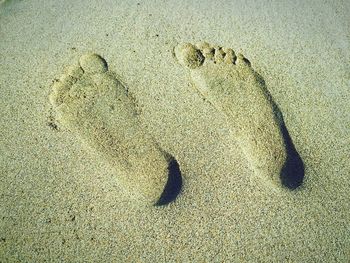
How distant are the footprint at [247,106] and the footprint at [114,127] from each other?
0.38 metres

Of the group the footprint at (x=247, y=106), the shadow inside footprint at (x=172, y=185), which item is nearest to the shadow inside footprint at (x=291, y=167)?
the footprint at (x=247, y=106)

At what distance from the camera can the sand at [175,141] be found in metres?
1.48

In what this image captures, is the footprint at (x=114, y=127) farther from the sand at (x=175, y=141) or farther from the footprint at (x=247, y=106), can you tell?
the footprint at (x=247, y=106)

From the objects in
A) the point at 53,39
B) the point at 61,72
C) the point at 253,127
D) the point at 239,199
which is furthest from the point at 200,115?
the point at 53,39

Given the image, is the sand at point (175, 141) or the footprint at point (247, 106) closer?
the sand at point (175, 141)

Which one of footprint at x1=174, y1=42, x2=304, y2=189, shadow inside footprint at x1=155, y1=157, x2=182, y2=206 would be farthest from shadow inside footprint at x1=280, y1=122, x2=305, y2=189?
shadow inside footprint at x1=155, y1=157, x2=182, y2=206

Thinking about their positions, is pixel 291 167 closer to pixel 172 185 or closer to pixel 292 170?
pixel 292 170

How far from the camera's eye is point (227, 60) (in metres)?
1.88

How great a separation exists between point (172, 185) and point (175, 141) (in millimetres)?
233

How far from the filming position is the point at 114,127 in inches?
65.1

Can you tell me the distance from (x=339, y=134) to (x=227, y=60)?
2.30 ft

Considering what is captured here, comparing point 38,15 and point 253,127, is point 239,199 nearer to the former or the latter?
point 253,127

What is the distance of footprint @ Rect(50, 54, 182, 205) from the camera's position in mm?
1545

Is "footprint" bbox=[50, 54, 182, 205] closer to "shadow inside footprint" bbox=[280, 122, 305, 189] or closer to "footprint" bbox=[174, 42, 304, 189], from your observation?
"footprint" bbox=[174, 42, 304, 189]
